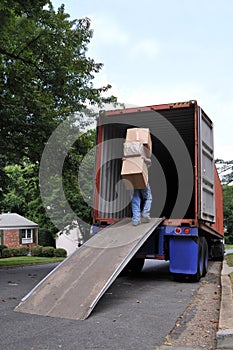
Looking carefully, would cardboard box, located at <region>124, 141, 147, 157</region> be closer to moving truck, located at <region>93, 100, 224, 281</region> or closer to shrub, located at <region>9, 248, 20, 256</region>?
moving truck, located at <region>93, 100, 224, 281</region>

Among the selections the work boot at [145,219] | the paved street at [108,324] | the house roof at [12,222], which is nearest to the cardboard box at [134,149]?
the work boot at [145,219]

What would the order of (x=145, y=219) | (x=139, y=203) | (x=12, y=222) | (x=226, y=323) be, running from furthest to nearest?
(x=12, y=222) < (x=139, y=203) < (x=145, y=219) < (x=226, y=323)

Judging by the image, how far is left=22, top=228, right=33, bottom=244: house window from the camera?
118ft

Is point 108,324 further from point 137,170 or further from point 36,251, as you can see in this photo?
point 36,251

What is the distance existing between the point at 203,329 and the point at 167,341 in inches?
28.1

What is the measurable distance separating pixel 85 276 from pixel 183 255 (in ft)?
8.92

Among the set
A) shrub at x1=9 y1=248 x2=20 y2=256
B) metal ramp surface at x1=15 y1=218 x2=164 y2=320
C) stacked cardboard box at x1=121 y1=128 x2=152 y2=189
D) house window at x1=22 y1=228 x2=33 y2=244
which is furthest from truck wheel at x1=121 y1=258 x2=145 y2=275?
house window at x1=22 y1=228 x2=33 y2=244

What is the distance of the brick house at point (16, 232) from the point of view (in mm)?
34062

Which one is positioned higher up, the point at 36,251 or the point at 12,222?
the point at 12,222

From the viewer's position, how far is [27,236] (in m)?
36.3

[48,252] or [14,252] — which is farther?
[48,252]

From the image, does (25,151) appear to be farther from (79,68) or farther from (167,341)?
(167,341)

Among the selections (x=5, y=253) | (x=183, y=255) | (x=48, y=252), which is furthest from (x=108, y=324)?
(x=48, y=252)

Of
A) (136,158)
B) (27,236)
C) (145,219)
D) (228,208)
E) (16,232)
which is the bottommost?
(27,236)
